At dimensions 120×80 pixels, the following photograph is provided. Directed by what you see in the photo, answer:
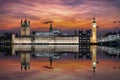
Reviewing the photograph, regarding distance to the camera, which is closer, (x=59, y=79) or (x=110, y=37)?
(x=59, y=79)

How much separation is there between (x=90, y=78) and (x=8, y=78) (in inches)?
191

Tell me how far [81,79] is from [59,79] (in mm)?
1265

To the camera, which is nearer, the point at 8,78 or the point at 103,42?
the point at 8,78

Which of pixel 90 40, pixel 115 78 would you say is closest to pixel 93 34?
pixel 90 40

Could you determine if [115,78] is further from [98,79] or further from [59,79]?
[59,79]

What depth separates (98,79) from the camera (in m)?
18.0

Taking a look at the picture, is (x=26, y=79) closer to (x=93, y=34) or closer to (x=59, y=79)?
(x=59, y=79)

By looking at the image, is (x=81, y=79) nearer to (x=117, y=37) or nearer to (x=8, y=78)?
(x=8, y=78)

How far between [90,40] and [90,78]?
7125 inches

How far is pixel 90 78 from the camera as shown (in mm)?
18500

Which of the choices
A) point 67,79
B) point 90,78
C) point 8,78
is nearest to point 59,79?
point 67,79

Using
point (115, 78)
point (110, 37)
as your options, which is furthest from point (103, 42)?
point (115, 78)

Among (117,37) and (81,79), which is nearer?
(81,79)

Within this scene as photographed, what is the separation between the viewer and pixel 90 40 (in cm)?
19862
